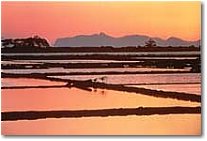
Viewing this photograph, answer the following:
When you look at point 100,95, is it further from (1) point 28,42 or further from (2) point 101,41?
(1) point 28,42

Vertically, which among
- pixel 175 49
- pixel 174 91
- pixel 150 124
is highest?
pixel 175 49

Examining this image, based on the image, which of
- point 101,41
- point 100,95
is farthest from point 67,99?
point 101,41

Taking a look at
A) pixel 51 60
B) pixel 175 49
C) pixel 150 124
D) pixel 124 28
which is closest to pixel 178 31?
pixel 175 49

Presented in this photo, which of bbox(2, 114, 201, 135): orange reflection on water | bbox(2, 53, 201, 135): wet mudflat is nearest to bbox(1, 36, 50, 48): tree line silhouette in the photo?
bbox(2, 53, 201, 135): wet mudflat

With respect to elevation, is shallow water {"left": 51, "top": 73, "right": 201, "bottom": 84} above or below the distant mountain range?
below

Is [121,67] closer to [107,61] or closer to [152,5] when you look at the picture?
[107,61]

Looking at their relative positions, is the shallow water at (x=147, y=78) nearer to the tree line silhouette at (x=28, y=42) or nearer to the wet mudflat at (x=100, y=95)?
the wet mudflat at (x=100, y=95)

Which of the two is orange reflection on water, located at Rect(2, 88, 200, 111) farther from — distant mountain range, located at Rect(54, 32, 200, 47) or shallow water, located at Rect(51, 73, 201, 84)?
distant mountain range, located at Rect(54, 32, 200, 47)

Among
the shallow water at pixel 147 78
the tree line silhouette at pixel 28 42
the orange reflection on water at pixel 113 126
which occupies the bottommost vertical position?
the orange reflection on water at pixel 113 126

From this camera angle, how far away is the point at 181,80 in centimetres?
198

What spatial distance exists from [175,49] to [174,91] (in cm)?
16

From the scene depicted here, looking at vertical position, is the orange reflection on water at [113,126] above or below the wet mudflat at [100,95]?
below

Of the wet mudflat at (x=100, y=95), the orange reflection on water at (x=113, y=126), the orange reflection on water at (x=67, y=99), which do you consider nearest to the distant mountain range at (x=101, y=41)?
the wet mudflat at (x=100, y=95)

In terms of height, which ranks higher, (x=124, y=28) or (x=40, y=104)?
(x=124, y=28)
